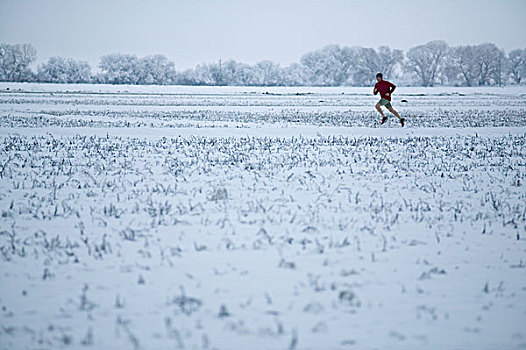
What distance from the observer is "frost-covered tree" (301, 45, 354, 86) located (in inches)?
5694

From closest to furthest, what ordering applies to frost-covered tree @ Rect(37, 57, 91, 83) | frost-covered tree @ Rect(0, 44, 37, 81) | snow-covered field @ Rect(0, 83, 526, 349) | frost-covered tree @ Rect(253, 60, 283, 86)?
1. snow-covered field @ Rect(0, 83, 526, 349)
2. frost-covered tree @ Rect(0, 44, 37, 81)
3. frost-covered tree @ Rect(37, 57, 91, 83)
4. frost-covered tree @ Rect(253, 60, 283, 86)

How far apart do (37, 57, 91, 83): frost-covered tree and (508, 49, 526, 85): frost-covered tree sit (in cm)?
11512

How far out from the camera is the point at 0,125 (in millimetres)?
19562

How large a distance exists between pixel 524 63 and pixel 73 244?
154m

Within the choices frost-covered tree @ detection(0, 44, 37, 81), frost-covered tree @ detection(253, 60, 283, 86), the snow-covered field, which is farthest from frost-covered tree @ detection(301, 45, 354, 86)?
the snow-covered field

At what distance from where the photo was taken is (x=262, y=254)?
207 inches

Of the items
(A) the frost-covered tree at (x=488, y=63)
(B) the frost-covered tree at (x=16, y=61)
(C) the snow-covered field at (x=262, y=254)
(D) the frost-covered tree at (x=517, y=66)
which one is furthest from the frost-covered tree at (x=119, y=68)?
(C) the snow-covered field at (x=262, y=254)

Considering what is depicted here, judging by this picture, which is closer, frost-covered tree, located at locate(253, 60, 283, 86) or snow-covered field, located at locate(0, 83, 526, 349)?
snow-covered field, located at locate(0, 83, 526, 349)

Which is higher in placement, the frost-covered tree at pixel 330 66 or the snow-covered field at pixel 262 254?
the frost-covered tree at pixel 330 66

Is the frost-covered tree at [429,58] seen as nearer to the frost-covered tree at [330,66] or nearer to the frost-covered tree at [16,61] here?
the frost-covered tree at [330,66]

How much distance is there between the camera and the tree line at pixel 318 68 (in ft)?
399

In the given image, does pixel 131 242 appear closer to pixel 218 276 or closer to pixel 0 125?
pixel 218 276

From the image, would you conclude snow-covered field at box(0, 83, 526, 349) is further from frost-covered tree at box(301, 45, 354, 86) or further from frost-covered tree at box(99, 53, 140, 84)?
frost-covered tree at box(301, 45, 354, 86)

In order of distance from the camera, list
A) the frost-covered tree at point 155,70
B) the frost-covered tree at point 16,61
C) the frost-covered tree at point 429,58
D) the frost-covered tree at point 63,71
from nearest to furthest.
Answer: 1. the frost-covered tree at point 16,61
2. the frost-covered tree at point 63,71
3. the frost-covered tree at point 155,70
4. the frost-covered tree at point 429,58
